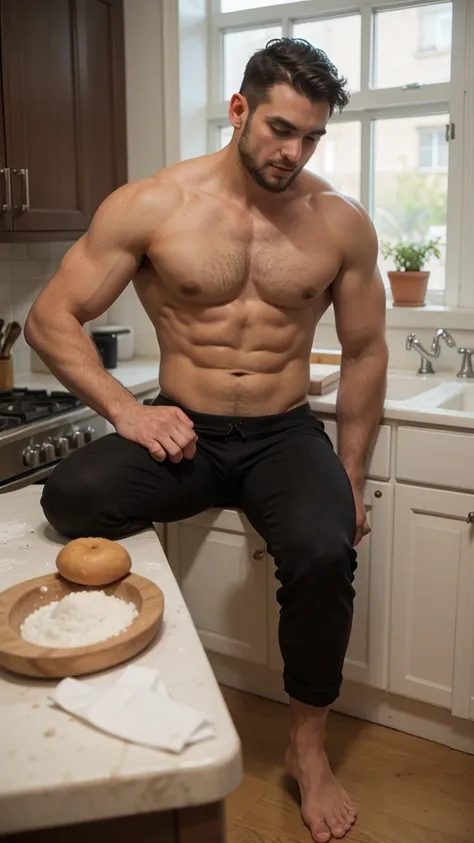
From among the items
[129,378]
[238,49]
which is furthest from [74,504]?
[238,49]

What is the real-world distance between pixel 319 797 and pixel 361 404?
2.81 feet

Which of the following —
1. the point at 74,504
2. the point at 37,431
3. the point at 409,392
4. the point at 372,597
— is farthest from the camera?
the point at 409,392

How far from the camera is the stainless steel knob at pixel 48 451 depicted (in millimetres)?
2264

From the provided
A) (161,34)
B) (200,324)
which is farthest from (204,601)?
(161,34)

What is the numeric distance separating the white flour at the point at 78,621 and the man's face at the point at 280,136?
3.24ft

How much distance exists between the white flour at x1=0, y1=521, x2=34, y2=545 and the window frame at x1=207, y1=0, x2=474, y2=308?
5.41ft

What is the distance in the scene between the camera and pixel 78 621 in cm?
108

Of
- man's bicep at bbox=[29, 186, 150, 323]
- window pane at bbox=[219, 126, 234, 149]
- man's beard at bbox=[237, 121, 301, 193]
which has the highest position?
window pane at bbox=[219, 126, 234, 149]

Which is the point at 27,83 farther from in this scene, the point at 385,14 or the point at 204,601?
the point at 204,601

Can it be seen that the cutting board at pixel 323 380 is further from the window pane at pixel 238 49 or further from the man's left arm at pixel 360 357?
the window pane at pixel 238 49

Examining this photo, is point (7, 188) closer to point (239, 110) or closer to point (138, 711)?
point (239, 110)

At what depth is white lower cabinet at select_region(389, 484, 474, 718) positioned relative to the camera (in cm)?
201

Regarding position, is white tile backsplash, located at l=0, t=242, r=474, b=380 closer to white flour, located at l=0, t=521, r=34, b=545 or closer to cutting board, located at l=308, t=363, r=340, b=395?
cutting board, located at l=308, t=363, r=340, b=395

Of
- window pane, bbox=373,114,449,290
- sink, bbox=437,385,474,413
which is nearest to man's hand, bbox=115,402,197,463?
sink, bbox=437,385,474,413
